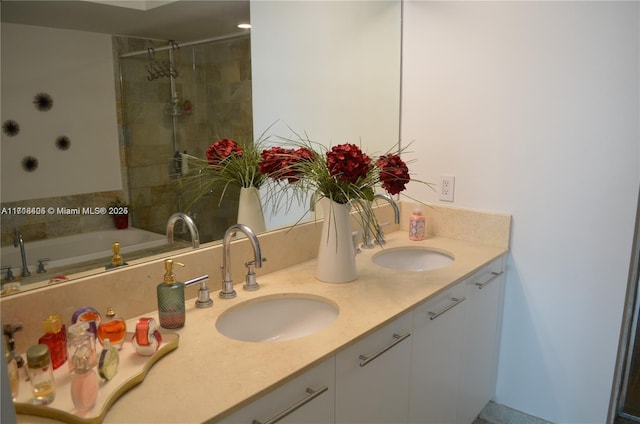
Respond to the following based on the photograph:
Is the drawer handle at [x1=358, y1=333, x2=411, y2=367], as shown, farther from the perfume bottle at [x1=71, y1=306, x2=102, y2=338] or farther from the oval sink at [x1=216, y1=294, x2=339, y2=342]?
the perfume bottle at [x1=71, y1=306, x2=102, y2=338]

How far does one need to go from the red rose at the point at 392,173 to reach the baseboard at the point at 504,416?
127cm

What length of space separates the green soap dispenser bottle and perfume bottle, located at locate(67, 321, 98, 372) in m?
0.23

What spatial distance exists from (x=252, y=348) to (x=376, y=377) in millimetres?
407

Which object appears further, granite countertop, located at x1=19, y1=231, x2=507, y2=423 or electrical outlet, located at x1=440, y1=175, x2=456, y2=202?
electrical outlet, located at x1=440, y1=175, x2=456, y2=202

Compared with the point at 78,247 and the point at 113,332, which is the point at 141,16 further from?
the point at 113,332

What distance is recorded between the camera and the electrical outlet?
221 cm

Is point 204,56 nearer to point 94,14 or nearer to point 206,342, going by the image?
point 94,14

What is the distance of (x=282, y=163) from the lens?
5.16 ft

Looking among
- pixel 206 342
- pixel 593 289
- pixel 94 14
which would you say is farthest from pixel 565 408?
pixel 94 14

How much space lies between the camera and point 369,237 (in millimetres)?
2100

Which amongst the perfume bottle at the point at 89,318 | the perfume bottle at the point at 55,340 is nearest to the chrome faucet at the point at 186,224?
the perfume bottle at the point at 89,318

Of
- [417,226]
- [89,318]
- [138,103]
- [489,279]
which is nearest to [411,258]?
[417,226]

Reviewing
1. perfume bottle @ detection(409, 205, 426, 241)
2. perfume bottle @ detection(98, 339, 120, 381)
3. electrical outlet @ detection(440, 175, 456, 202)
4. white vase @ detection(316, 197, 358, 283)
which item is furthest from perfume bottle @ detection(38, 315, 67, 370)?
electrical outlet @ detection(440, 175, 456, 202)

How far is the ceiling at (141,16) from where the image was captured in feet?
4.31
